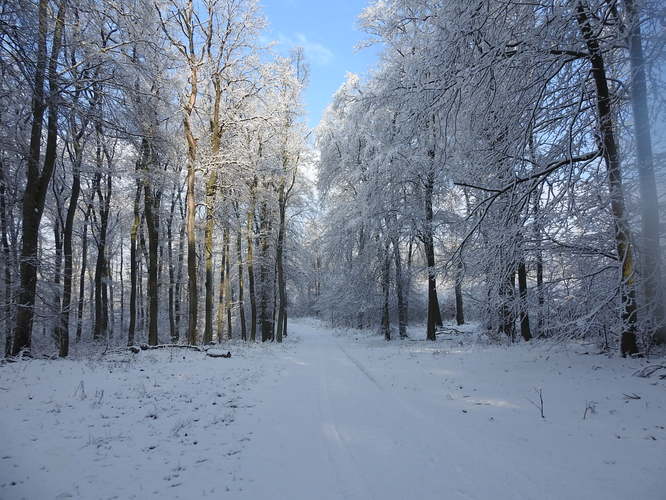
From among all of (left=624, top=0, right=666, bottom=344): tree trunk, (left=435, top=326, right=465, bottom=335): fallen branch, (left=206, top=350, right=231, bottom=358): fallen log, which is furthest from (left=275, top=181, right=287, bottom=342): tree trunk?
(left=624, top=0, right=666, bottom=344): tree trunk

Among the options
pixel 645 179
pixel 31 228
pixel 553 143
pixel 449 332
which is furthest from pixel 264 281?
pixel 645 179

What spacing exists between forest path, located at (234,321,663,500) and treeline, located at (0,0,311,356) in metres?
5.84

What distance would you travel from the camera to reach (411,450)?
3629 mm

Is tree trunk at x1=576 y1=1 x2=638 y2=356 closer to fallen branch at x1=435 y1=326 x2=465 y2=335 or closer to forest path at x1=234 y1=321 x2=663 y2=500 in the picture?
forest path at x1=234 y1=321 x2=663 y2=500

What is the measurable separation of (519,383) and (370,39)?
40.6 feet

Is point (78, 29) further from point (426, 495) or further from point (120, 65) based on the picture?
point (426, 495)

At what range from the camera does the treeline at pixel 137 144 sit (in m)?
6.16

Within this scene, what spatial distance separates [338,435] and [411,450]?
3.07 feet

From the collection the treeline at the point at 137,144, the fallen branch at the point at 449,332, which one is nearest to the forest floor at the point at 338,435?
the treeline at the point at 137,144

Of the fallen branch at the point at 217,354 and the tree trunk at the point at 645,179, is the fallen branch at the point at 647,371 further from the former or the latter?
the fallen branch at the point at 217,354

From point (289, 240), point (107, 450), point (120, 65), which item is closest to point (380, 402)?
point (107, 450)

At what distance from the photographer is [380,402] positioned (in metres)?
5.53

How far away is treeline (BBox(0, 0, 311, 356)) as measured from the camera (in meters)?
6.16

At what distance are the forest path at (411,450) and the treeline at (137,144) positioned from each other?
5843 millimetres
